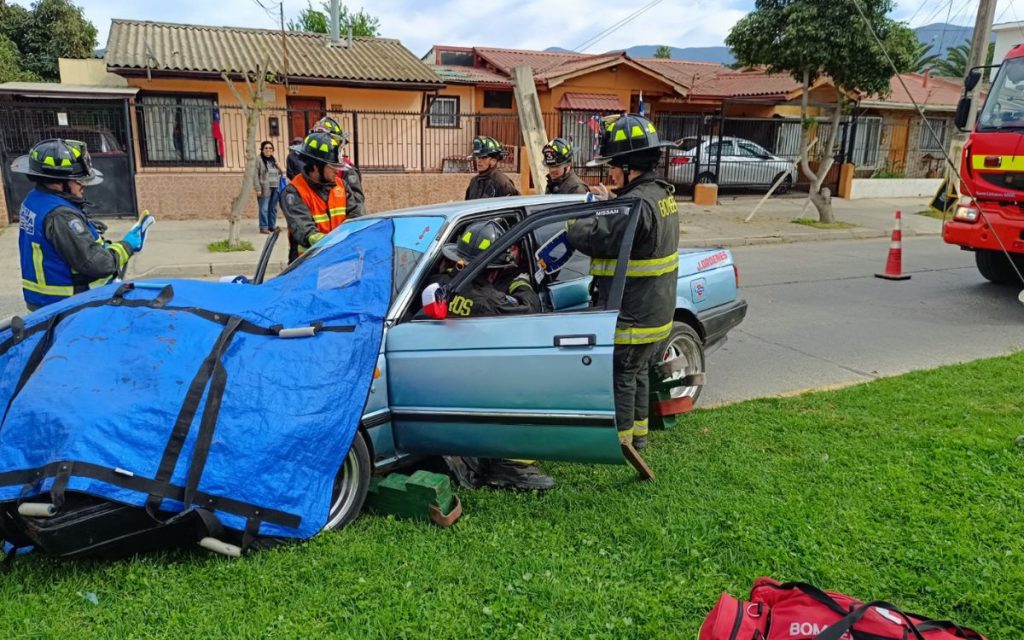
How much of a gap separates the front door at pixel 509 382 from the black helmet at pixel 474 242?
0.70 ft

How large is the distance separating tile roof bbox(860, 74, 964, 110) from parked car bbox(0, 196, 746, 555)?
2458 cm

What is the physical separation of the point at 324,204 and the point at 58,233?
7.50 ft

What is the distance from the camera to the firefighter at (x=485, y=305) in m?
3.96

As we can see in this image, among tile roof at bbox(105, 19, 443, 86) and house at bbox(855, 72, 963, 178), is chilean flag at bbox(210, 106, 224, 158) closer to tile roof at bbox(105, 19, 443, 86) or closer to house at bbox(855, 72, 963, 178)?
tile roof at bbox(105, 19, 443, 86)

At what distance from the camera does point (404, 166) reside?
58.1ft

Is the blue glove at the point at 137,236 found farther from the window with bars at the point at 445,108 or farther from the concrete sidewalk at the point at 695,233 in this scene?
the window with bars at the point at 445,108

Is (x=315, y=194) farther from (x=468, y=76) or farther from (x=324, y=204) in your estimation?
(x=468, y=76)

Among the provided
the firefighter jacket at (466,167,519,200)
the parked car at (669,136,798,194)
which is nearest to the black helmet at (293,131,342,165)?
the firefighter jacket at (466,167,519,200)

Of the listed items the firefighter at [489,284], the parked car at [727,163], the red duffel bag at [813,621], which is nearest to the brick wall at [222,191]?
the parked car at [727,163]

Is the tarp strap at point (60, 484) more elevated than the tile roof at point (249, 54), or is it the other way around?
the tile roof at point (249, 54)

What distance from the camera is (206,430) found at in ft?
10.5

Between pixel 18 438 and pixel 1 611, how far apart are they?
658 millimetres

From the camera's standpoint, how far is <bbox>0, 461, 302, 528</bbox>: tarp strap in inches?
116

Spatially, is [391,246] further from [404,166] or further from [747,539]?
[404,166]
